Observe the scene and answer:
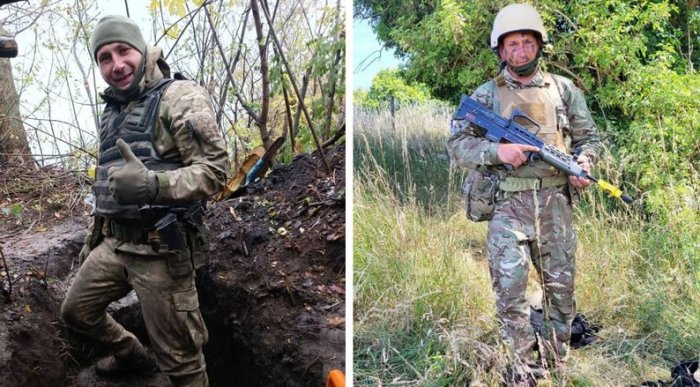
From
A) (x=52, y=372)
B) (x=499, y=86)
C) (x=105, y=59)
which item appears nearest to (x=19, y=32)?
(x=105, y=59)

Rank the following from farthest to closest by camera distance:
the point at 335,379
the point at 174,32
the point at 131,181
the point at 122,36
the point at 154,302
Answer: the point at 174,32 < the point at 154,302 < the point at 122,36 < the point at 131,181 < the point at 335,379

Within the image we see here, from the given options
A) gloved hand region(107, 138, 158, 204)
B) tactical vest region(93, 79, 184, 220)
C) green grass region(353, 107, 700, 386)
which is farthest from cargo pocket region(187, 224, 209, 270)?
green grass region(353, 107, 700, 386)

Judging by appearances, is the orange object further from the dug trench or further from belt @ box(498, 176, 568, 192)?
belt @ box(498, 176, 568, 192)

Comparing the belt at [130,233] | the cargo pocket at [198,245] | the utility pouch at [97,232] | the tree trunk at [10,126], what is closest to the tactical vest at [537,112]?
the cargo pocket at [198,245]

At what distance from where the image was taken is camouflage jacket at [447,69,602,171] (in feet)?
9.18

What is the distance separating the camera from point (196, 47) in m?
4.44

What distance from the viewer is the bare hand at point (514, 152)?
2.65 meters

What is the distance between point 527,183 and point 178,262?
152 centimetres

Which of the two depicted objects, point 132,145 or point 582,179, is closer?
point 132,145

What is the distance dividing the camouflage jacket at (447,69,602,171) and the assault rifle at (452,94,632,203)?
0.21 feet

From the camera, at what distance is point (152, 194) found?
7.75 ft

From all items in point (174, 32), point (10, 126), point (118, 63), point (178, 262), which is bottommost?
point (178, 262)

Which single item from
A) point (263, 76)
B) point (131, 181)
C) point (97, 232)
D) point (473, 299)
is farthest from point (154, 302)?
point (263, 76)

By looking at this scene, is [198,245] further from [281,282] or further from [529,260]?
[529,260]
